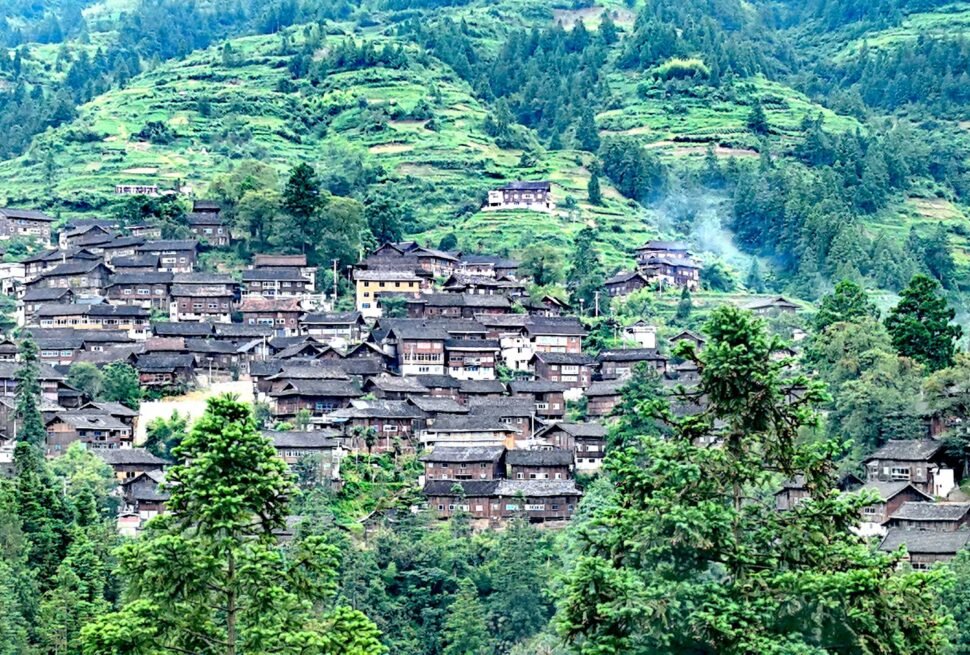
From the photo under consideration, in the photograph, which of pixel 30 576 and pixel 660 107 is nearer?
pixel 30 576

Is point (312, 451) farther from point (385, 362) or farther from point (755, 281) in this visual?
point (755, 281)

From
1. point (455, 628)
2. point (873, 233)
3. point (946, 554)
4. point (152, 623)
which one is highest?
point (152, 623)

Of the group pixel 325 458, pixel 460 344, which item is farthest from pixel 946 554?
pixel 460 344

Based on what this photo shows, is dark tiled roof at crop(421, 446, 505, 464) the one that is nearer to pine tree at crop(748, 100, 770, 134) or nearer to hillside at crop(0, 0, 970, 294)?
hillside at crop(0, 0, 970, 294)

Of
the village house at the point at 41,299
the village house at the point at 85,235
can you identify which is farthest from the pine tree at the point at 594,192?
the village house at the point at 41,299

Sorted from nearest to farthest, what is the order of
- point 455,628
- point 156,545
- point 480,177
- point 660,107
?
point 156,545, point 455,628, point 480,177, point 660,107

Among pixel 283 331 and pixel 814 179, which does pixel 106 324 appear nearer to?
pixel 283 331

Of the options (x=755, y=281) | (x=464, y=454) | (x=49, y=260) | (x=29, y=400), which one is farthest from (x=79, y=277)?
(x=755, y=281)
